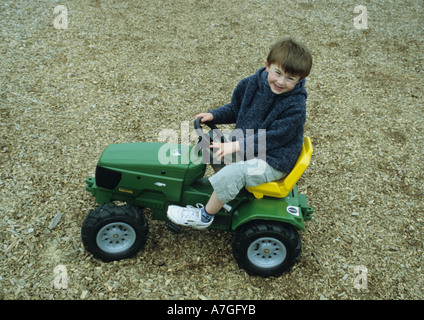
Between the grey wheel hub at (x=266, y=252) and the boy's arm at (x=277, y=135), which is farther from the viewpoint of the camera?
the grey wheel hub at (x=266, y=252)

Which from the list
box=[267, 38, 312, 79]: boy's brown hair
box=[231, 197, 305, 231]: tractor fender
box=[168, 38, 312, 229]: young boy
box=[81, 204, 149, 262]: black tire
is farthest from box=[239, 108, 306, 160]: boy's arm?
box=[81, 204, 149, 262]: black tire

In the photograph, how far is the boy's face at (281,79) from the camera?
252cm

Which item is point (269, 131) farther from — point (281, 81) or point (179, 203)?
point (179, 203)

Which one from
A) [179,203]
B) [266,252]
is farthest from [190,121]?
[266,252]

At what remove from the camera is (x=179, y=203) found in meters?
2.88

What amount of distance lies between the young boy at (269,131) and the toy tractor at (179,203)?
112 millimetres

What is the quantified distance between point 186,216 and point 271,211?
64 cm

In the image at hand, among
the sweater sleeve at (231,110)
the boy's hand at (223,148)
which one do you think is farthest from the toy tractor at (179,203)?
the sweater sleeve at (231,110)

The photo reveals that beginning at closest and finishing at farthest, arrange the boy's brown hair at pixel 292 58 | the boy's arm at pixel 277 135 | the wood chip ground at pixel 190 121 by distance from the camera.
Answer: the boy's brown hair at pixel 292 58, the boy's arm at pixel 277 135, the wood chip ground at pixel 190 121

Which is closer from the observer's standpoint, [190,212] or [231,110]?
[190,212]

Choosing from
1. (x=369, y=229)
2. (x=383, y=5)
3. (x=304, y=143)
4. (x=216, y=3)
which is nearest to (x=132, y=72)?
(x=216, y=3)

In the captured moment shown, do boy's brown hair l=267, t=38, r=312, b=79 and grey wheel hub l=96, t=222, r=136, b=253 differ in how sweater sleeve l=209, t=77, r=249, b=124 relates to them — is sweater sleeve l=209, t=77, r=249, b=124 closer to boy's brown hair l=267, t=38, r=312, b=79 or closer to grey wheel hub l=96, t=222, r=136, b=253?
boy's brown hair l=267, t=38, r=312, b=79

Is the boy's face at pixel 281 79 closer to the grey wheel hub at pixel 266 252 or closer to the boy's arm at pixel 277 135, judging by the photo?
the boy's arm at pixel 277 135
